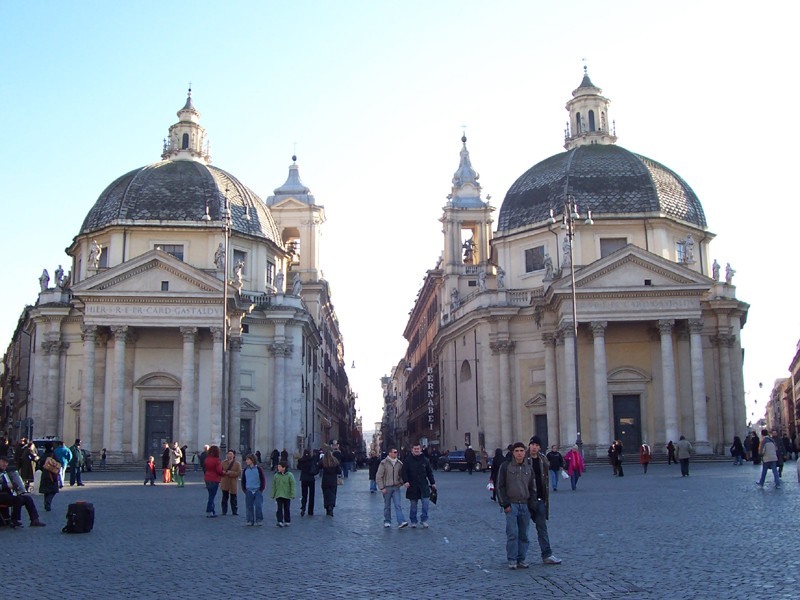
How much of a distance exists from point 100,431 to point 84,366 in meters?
3.69

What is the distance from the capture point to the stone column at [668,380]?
51.2 m

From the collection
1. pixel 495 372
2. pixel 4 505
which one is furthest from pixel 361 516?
pixel 495 372

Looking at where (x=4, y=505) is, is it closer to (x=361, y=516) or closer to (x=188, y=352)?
(x=361, y=516)

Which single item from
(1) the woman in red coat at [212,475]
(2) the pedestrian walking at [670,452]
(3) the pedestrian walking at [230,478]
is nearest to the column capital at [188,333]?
(2) the pedestrian walking at [670,452]

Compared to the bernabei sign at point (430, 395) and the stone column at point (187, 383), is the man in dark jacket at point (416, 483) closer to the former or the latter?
the stone column at point (187, 383)

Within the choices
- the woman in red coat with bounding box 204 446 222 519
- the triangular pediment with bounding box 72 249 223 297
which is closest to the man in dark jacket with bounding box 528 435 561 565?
the woman in red coat with bounding box 204 446 222 519

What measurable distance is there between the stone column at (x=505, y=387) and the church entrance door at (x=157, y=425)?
2004cm

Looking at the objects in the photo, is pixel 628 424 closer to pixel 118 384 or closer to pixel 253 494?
pixel 118 384

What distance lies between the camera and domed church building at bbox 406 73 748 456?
52.1 metres

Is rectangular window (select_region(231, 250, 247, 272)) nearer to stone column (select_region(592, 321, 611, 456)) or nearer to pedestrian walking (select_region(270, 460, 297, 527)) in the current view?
stone column (select_region(592, 321, 611, 456))

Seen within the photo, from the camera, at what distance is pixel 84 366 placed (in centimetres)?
5169

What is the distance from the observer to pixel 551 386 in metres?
56.3

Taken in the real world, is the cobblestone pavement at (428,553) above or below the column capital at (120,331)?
below

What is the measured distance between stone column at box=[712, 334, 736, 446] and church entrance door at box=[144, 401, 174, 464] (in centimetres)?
3195
